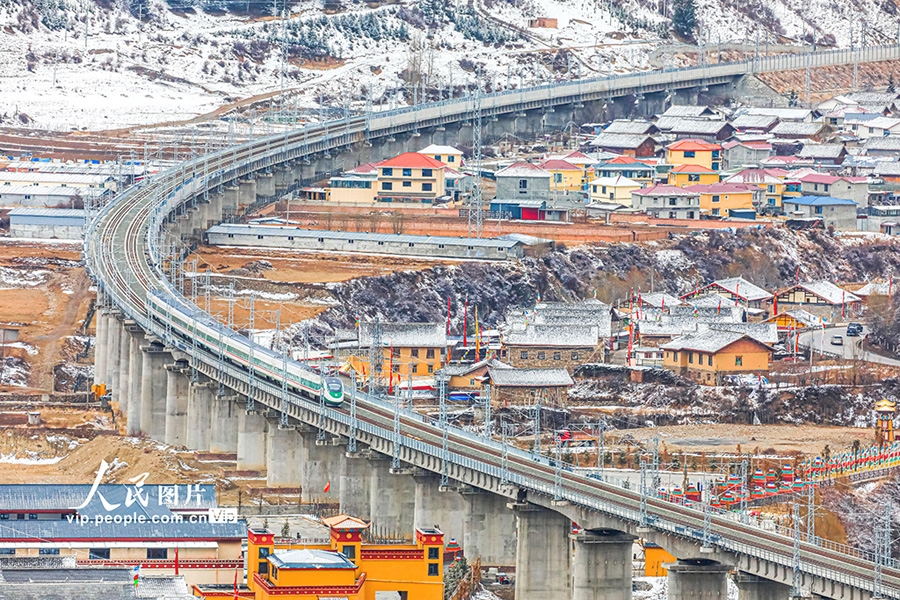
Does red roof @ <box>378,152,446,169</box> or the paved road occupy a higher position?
red roof @ <box>378,152,446,169</box>

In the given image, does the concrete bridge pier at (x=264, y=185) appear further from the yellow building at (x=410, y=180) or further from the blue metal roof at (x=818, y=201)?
the blue metal roof at (x=818, y=201)

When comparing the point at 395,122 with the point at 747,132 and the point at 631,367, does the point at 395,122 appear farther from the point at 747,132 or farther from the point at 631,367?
the point at 631,367

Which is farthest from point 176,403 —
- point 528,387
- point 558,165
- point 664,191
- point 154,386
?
point 558,165

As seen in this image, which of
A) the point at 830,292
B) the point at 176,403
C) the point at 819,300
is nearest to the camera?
the point at 176,403

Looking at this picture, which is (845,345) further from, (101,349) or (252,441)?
(101,349)

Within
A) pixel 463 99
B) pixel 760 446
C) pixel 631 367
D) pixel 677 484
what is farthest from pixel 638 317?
pixel 463 99

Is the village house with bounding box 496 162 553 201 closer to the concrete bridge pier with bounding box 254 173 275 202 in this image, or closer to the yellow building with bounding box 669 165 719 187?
the yellow building with bounding box 669 165 719 187

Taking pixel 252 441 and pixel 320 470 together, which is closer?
pixel 320 470

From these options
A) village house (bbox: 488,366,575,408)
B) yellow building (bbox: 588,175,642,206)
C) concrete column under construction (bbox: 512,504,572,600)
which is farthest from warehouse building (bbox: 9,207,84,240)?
concrete column under construction (bbox: 512,504,572,600)
